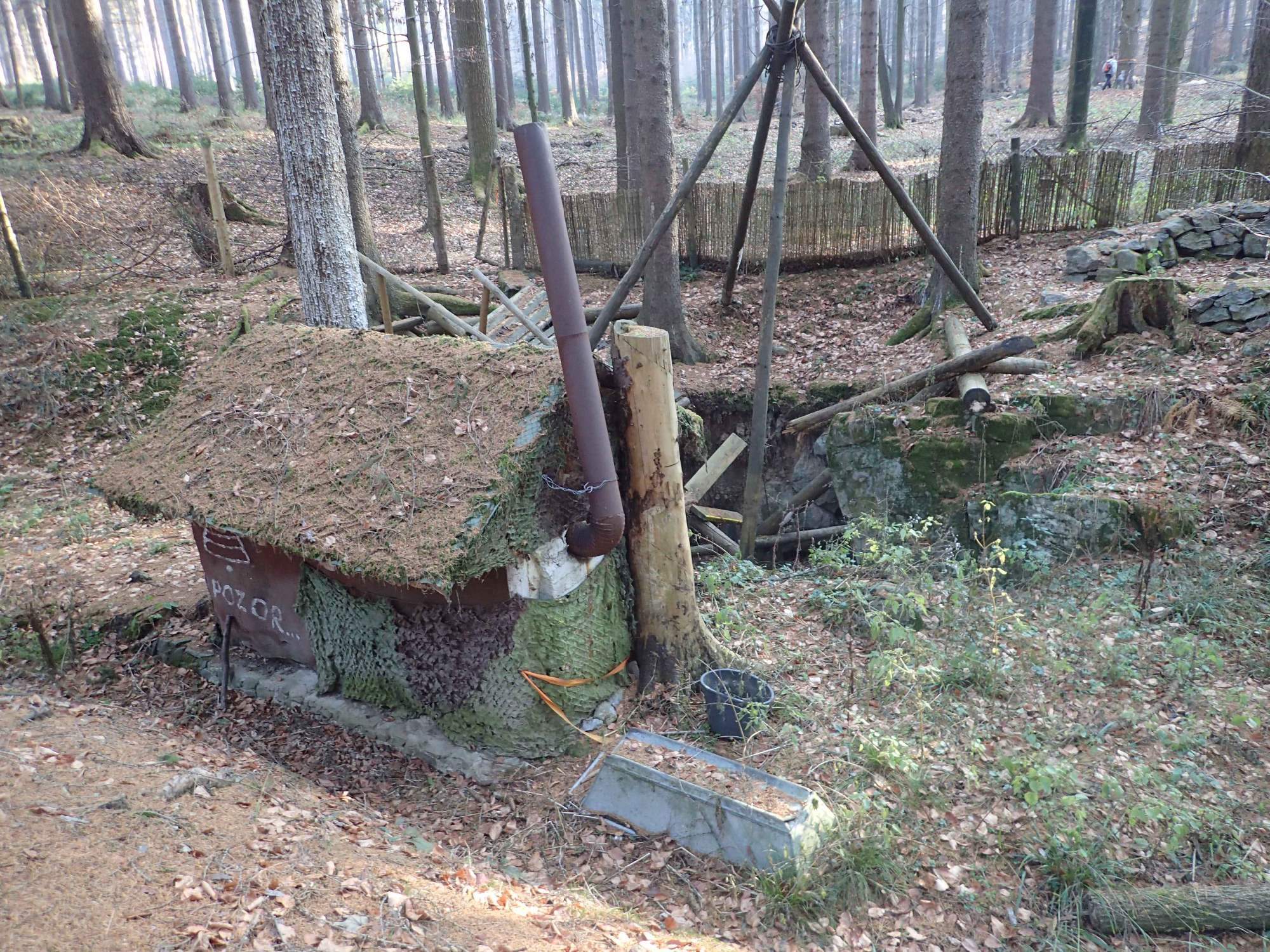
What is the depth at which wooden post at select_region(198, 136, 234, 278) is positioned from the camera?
12742 mm

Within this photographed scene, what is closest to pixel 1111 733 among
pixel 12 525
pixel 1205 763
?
pixel 1205 763

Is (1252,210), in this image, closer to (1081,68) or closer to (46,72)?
(1081,68)

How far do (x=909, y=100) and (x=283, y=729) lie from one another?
158 ft

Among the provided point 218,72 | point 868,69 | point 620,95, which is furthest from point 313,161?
point 218,72

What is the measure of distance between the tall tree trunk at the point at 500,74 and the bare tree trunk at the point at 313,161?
21476 millimetres

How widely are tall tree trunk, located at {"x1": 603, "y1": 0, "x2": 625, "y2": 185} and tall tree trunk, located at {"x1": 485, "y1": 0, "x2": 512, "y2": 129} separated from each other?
28.5 ft

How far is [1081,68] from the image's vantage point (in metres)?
16.3

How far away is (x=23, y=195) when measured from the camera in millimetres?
12422

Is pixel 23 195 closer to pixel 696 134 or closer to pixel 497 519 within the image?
pixel 497 519

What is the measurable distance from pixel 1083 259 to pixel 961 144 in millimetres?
2103

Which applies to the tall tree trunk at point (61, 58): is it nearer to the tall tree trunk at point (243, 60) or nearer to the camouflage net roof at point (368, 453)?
the tall tree trunk at point (243, 60)

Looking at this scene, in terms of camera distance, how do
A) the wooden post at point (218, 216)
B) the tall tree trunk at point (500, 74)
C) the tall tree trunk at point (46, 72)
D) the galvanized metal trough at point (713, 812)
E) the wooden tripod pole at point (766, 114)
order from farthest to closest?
the tall tree trunk at point (46, 72) → the tall tree trunk at point (500, 74) → the wooden post at point (218, 216) → the wooden tripod pole at point (766, 114) → the galvanized metal trough at point (713, 812)

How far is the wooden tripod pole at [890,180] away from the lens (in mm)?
7508

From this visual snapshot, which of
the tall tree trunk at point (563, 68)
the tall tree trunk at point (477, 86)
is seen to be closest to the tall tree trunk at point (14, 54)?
the tall tree trunk at point (563, 68)
